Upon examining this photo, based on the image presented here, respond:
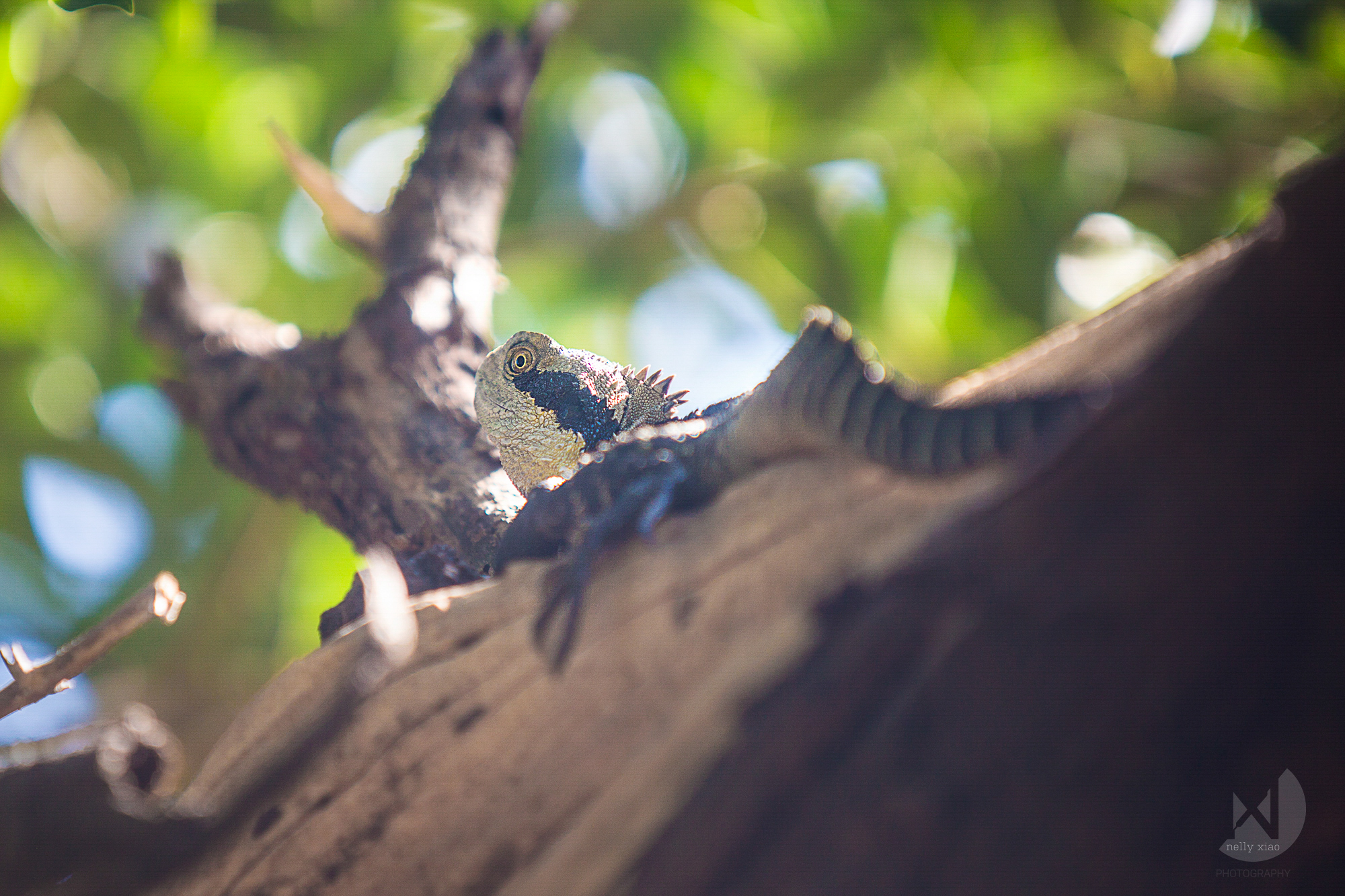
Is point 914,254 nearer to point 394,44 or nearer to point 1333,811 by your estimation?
point 394,44

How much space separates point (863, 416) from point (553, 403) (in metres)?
0.72

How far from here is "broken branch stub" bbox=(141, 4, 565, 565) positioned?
1681 mm

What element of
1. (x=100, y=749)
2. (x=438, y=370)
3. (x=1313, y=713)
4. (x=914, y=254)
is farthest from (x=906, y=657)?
(x=914, y=254)

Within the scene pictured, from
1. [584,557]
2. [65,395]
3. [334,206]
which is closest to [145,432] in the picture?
[65,395]

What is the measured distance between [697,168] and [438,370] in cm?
256

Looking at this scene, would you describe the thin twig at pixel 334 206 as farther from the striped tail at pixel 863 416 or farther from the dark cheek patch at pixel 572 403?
the striped tail at pixel 863 416

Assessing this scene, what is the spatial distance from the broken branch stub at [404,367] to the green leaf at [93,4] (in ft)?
2.27

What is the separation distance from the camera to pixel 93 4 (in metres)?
1.57

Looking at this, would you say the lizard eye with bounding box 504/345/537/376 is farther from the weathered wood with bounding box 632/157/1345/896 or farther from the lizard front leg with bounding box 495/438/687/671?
the weathered wood with bounding box 632/157/1345/896

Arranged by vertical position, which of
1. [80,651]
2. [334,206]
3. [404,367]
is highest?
[334,206]

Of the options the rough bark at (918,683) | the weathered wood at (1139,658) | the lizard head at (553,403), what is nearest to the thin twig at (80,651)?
the rough bark at (918,683)

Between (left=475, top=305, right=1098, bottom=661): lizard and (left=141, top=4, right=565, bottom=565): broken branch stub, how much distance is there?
31 cm

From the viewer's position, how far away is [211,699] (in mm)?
3752

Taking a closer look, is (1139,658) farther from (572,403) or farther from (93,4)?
(93,4)
